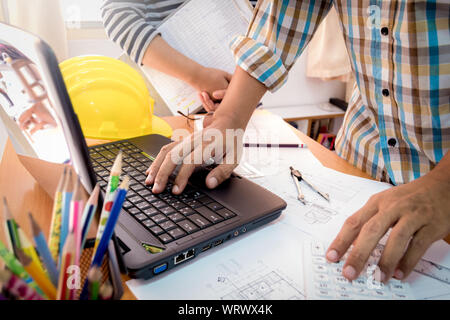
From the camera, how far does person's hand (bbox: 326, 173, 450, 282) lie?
16.3 inches

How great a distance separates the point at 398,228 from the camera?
0.42 meters

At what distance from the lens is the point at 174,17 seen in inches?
42.5

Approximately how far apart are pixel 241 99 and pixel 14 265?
60 centimetres

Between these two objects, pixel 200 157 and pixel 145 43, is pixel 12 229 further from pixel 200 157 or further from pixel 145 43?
pixel 145 43

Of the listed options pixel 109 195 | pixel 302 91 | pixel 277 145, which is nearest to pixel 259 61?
pixel 277 145

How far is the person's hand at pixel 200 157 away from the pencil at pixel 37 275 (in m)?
0.30

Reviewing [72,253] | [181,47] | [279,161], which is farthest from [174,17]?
[72,253]

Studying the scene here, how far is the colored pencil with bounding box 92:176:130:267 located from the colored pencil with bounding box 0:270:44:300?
0.19 feet

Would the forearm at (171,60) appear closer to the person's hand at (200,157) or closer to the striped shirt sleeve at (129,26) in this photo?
the striped shirt sleeve at (129,26)

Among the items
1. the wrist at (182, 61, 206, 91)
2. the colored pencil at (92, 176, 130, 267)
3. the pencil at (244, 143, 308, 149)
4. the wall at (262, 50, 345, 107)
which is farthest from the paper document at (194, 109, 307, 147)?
the wall at (262, 50, 345, 107)

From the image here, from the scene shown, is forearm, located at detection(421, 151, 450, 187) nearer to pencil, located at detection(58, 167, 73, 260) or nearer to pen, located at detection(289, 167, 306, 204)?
pen, located at detection(289, 167, 306, 204)

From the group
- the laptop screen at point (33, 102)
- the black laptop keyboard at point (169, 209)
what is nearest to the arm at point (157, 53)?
the black laptop keyboard at point (169, 209)

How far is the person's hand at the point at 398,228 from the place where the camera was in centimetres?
41

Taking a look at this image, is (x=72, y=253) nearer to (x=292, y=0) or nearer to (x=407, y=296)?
(x=407, y=296)
